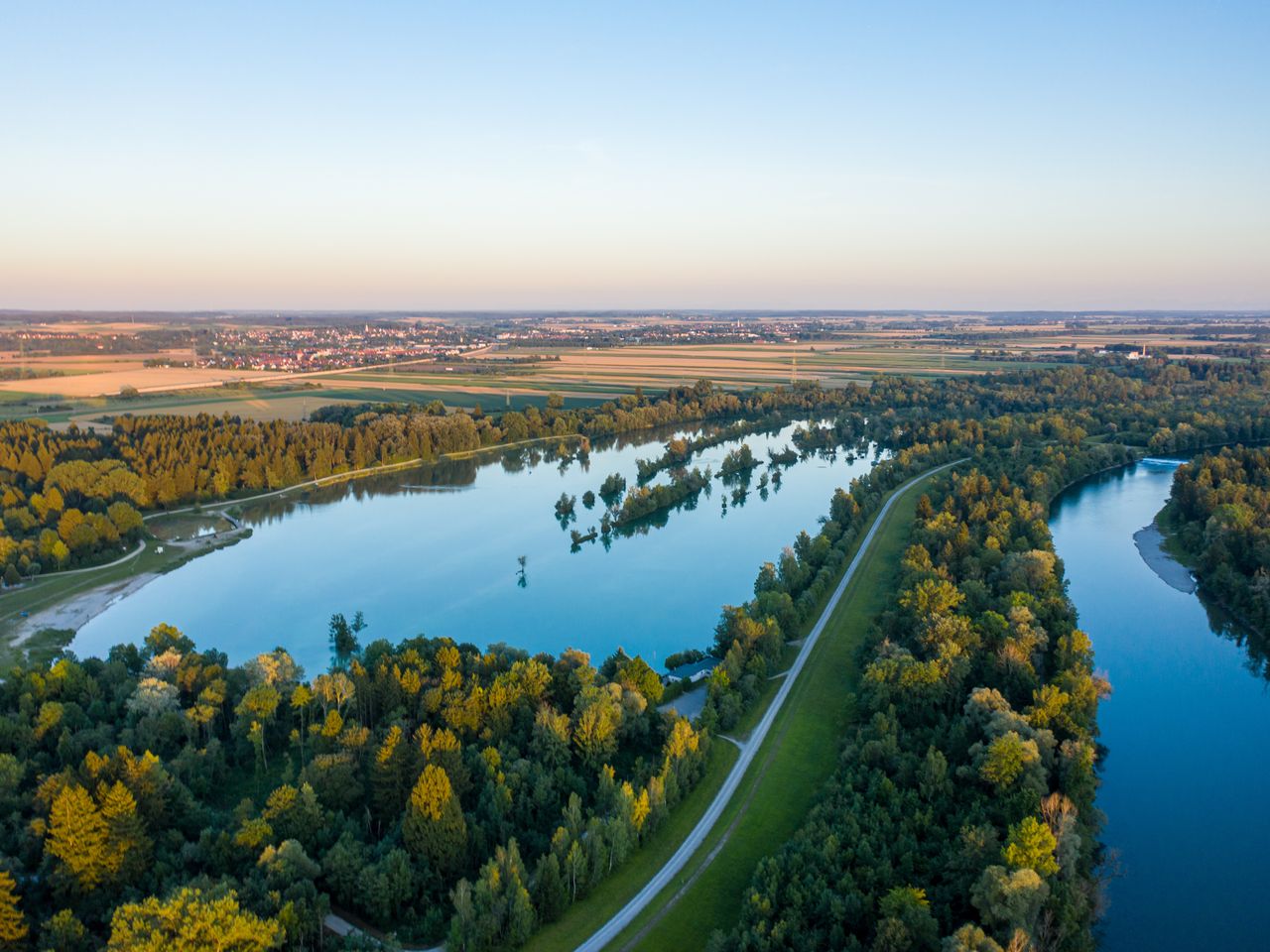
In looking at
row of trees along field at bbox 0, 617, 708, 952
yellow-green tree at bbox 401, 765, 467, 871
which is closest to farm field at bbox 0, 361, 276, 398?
row of trees along field at bbox 0, 617, 708, 952

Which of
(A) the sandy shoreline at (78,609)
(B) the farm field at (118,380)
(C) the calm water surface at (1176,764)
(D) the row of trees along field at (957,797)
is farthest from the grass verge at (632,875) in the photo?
(B) the farm field at (118,380)

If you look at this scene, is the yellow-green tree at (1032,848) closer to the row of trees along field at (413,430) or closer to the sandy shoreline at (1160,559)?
the sandy shoreline at (1160,559)

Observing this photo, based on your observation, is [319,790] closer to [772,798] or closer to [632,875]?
[632,875]

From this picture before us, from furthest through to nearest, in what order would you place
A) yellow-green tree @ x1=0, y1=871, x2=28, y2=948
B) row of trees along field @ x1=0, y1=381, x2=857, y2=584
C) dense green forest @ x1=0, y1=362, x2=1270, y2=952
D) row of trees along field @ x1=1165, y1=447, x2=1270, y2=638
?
row of trees along field @ x1=0, y1=381, x2=857, y2=584 → row of trees along field @ x1=1165, y1=447, x2=1270, y2=638 → dense green forest @ x1=0, y1=362, x2=1270, y2=952 → yellow-green tree @ x1=0, y1=871, x2=28, y2=948

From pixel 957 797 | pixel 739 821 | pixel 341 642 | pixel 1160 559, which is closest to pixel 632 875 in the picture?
pixel 739 821

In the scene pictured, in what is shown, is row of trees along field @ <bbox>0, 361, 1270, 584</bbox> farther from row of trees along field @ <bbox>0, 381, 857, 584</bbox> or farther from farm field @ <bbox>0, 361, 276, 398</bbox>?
farm field @ <bbox>0, 361, 276, 398</bbox>

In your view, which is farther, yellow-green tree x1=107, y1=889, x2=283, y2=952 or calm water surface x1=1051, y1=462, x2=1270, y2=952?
calm water surface x1=1051, y1=462, x2=1270, y2=952
